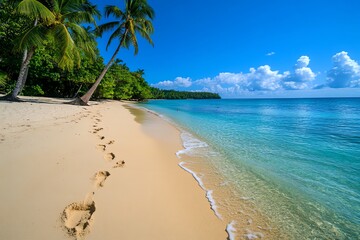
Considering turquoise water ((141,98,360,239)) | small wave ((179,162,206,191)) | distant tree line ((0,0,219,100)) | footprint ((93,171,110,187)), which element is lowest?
turquoise water ((141,98,360,239))

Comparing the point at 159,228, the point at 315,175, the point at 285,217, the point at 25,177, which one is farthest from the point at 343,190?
the point at 25,177

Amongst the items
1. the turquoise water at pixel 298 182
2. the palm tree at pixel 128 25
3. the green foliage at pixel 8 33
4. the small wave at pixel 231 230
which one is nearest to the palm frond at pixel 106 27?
the palm tree at pixel 128 25

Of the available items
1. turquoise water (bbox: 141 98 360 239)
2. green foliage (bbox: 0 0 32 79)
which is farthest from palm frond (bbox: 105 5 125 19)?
turquoise water (bbox: 141 98 360 239)

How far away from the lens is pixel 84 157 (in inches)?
177

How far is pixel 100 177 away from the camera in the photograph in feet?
12.2

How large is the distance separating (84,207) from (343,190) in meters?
5.20

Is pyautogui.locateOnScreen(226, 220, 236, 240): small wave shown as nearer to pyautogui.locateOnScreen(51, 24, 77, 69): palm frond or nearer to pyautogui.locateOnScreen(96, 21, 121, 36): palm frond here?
pyautogui.locateOnScreen(51, 24, 77, 69): palm frond

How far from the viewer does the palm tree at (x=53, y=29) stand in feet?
36.8

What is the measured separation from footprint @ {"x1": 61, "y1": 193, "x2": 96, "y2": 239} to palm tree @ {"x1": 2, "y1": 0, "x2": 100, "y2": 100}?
40.8 feet

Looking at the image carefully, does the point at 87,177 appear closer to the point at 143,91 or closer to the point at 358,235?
the point at 358,235

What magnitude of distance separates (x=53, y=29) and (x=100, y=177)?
13476 millimetres

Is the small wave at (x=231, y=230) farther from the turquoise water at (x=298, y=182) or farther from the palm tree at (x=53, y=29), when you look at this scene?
the palm tree at (x=53, y=29)

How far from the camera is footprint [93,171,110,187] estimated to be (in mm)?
3460

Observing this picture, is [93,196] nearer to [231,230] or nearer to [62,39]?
[231,230]
